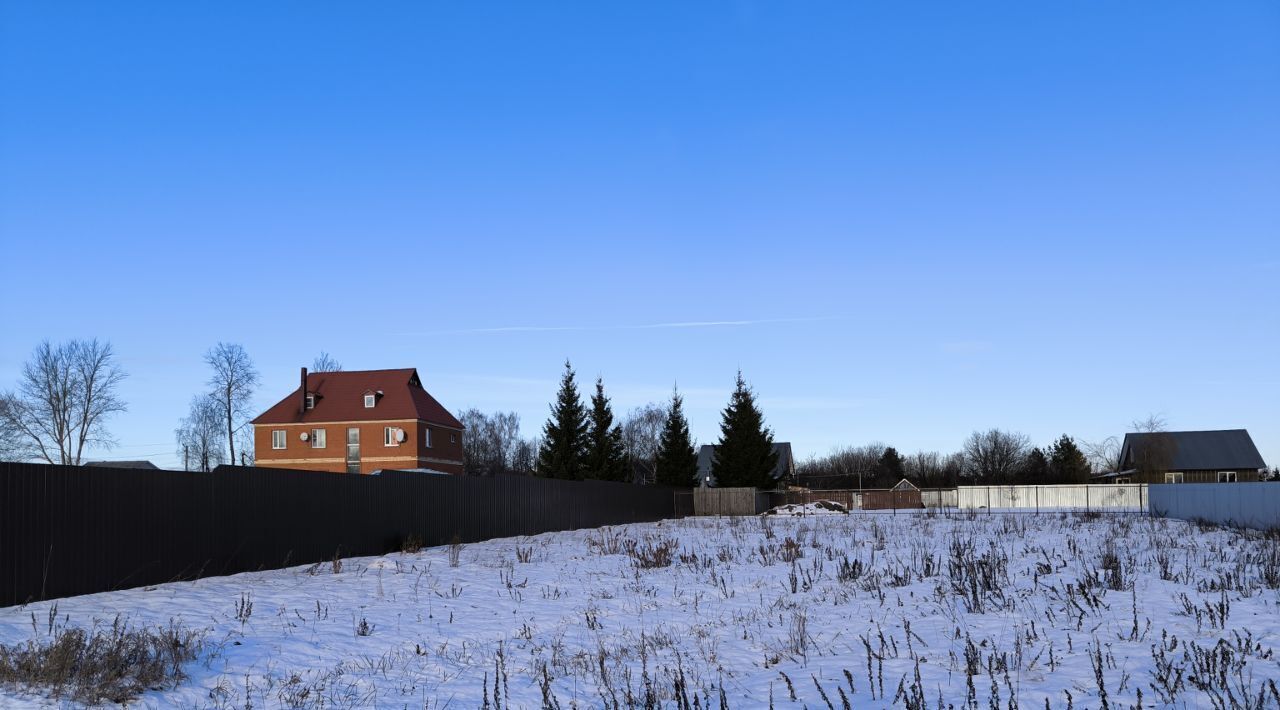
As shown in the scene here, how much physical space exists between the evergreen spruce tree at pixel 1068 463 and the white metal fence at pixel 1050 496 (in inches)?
926

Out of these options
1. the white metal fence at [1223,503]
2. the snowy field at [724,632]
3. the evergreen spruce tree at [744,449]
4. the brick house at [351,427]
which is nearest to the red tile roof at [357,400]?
the brick house at [351,427]

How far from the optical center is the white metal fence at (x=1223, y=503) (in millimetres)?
22938

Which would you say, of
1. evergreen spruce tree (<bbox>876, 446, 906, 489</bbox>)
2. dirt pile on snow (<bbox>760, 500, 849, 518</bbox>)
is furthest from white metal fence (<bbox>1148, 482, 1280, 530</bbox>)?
evergreen spruce tree (<bbox>876, 446, 906, 489</bbox>)

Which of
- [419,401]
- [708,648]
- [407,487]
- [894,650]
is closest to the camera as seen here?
[894,650]

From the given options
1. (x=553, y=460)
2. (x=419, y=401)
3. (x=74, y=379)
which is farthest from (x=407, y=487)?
(x=74, y=379)

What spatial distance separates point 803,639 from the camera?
7648mm

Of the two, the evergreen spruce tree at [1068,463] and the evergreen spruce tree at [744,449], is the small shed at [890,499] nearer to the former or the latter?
the evergreen spruce tree at [744,449]

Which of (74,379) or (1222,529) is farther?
(74,379)

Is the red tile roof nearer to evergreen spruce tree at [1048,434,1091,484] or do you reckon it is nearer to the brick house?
the brick house

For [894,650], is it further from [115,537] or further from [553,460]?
[553,460]

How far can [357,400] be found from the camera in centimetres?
5306

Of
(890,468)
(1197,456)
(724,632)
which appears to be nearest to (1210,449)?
(1197,456)

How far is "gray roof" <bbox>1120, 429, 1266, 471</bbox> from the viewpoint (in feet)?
217

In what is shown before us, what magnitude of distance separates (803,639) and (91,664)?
5.33m
